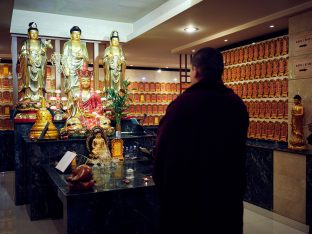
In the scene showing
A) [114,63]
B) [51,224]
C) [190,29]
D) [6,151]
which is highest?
[190,29]

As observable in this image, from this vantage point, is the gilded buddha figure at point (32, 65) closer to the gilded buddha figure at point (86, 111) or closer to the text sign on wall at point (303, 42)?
the gilded buddha figure at point (86, 111)

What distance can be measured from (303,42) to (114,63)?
2.98 m

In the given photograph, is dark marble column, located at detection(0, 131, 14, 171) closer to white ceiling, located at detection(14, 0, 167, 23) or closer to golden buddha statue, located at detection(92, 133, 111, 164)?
white ceiling, located at detection(14, 0, 167, 23)

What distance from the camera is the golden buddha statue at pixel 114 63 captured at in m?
5.44

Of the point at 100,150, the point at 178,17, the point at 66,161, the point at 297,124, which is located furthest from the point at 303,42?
the point at 66,161

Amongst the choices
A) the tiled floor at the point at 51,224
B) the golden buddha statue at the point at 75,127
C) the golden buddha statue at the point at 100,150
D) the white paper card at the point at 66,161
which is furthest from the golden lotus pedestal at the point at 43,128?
the tiled floor at the point at 51,224

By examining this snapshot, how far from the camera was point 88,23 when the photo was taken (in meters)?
5.68

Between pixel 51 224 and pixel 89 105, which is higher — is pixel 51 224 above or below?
below

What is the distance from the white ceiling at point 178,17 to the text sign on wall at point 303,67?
0.54m

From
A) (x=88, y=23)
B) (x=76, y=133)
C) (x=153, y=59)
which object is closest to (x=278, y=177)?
(x=76, y=133)

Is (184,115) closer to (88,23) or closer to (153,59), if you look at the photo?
(88,23)

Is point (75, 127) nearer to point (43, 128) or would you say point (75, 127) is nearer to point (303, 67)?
point (43, 128)

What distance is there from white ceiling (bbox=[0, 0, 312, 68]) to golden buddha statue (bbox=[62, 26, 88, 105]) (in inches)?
18.7

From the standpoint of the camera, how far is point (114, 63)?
5.49 m
